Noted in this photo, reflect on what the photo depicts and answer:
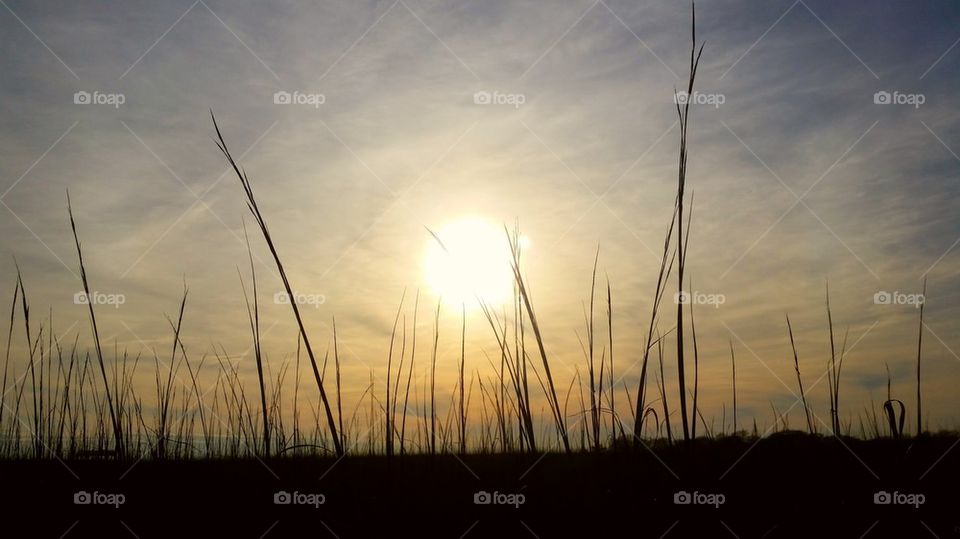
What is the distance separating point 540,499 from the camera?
207 cm

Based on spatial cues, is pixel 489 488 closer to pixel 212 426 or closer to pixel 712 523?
pixel 712 523

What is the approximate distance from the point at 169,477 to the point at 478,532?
1.28m

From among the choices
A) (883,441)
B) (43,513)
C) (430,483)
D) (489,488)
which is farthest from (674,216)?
(43,513)

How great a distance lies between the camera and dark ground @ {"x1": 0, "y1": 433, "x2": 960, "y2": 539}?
1877 millimetres

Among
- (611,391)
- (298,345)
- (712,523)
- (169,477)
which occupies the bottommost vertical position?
(712,523)

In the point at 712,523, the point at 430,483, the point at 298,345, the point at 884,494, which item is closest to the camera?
the point at 712,523

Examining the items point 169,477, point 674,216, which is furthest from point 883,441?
point 169,477

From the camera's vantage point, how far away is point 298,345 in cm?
330

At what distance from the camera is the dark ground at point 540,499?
6.16ft

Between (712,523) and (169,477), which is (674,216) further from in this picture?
(169,477)

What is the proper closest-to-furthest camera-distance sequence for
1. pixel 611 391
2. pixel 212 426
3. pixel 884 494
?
pixel 884 494
pixel 611 391
pixel 212 426

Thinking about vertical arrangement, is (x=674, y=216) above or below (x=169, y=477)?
above

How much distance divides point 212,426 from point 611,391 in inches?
89.0

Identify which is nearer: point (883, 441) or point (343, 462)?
point (343, 462)
